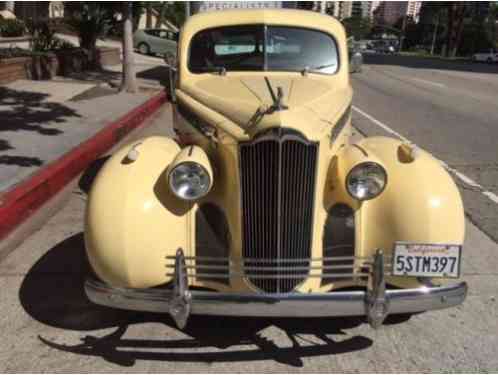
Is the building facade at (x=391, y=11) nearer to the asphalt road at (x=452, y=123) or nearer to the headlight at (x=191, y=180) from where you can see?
the asphalt road at (x=452, y=123)

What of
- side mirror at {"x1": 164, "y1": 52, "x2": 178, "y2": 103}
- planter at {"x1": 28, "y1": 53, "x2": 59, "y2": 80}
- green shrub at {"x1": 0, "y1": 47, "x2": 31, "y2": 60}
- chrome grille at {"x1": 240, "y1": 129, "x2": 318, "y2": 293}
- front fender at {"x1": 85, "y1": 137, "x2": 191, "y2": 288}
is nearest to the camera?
chrome grille at {"x1": 240, "y1": 129, "x2": 318, "y2": 293}

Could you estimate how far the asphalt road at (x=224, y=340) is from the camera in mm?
3119

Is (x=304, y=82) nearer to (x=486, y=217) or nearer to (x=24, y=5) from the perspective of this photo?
(x=486, y=217)

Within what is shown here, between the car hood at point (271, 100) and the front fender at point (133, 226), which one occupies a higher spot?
the car hood at point (271, 100)

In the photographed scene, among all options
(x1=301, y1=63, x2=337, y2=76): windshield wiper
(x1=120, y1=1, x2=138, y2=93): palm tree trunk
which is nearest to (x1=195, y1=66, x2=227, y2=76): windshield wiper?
(x1=301, y1=63, x2=337, y2=76): windshield wiper

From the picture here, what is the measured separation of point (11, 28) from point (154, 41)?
6.57 metres

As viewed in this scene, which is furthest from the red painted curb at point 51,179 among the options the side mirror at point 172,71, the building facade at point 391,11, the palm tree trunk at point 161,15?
the building facade at point 391,11

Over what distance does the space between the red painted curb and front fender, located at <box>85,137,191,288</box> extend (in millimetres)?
2110

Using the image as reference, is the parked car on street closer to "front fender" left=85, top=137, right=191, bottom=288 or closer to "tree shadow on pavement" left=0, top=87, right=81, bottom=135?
"tree shadow on pavement" left=0, top=87, right=81, bottom=135

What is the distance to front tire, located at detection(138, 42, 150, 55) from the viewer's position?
2597 cm

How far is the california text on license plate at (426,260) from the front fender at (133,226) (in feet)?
4.24

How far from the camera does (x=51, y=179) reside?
19.0ft

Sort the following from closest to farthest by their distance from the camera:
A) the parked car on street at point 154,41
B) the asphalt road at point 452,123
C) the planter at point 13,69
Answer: the asphalt road at point 452,123 → the planter at point 13,69 → the parked car on street at point 154,41

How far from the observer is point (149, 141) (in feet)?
11.9
